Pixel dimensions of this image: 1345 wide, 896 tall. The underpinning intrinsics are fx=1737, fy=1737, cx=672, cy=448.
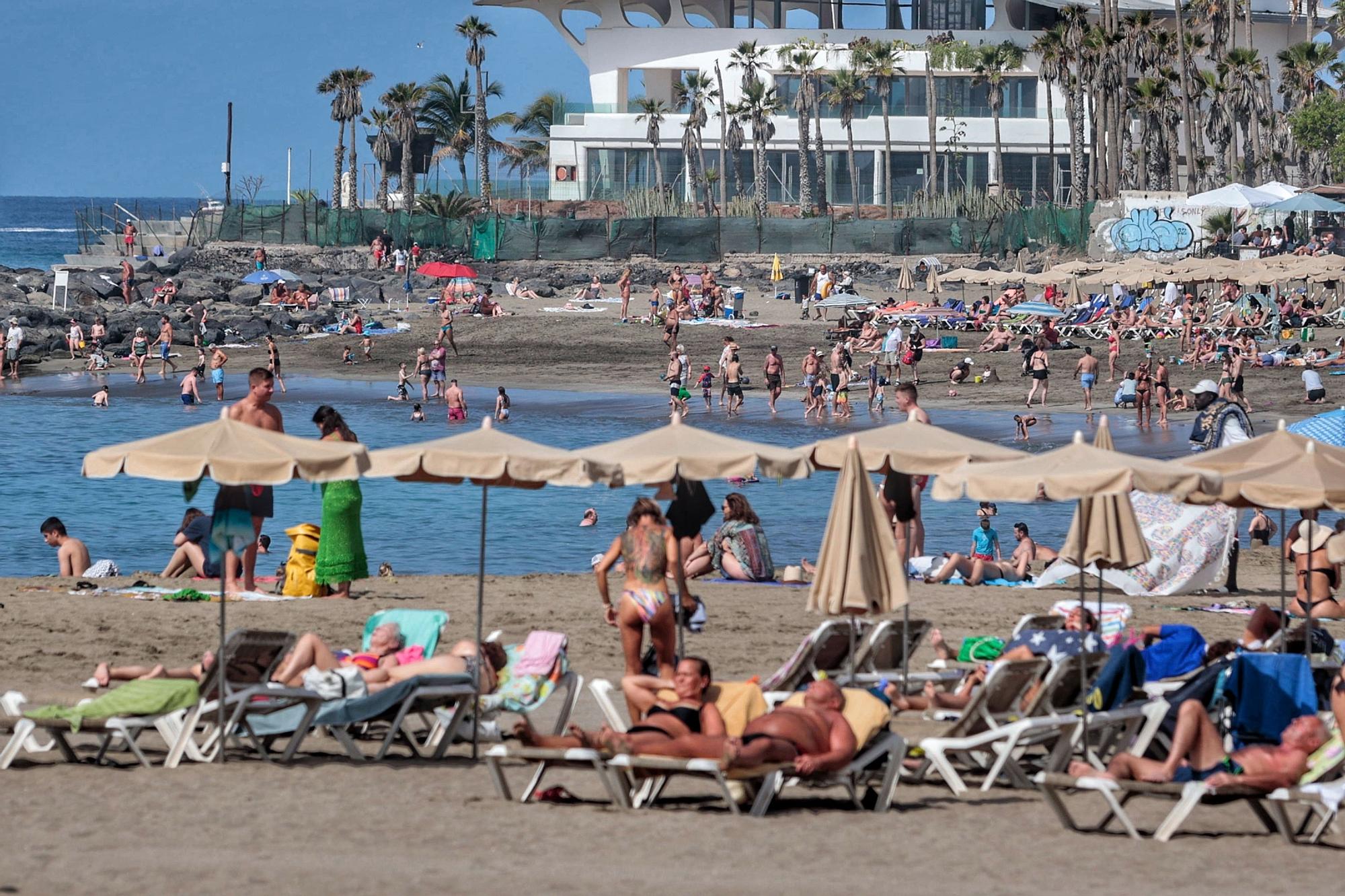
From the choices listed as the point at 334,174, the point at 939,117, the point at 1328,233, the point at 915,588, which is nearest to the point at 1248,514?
the point at 915,588

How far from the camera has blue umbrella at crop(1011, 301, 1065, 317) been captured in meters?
37.6

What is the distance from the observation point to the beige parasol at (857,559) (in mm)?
8312

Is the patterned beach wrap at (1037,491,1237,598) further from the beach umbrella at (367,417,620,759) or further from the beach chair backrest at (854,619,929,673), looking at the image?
the beach umbrella at (367,417,620,759)

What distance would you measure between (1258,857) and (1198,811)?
0.81 metres

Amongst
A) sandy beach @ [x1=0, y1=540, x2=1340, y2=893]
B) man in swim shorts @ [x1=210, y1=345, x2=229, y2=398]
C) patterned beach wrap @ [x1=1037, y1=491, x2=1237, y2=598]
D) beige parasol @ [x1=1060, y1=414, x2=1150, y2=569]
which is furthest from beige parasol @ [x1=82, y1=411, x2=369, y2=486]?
man in swim shorts @ [x1=210, y1=345, x2=229, y2=398]

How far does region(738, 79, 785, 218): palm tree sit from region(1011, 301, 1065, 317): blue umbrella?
30128 mm

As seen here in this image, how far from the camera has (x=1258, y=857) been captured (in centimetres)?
692

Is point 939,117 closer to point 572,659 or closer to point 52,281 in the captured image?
point 52,281

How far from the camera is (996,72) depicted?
217ft

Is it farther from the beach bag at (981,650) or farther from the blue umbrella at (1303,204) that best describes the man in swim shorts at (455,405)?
the blue umbrella at (1303,204)

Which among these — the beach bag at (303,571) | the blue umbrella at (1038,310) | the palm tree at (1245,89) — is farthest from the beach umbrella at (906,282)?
the beach bag at (303,571)

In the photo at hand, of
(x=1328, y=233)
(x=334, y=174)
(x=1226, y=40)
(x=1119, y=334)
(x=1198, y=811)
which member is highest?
(x=1226, y=40)

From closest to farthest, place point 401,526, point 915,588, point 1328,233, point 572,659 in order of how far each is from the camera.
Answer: point 572,659
point 915,588
point 401,526
point 1328,233

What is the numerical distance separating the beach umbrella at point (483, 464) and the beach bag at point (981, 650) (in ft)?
9.02
